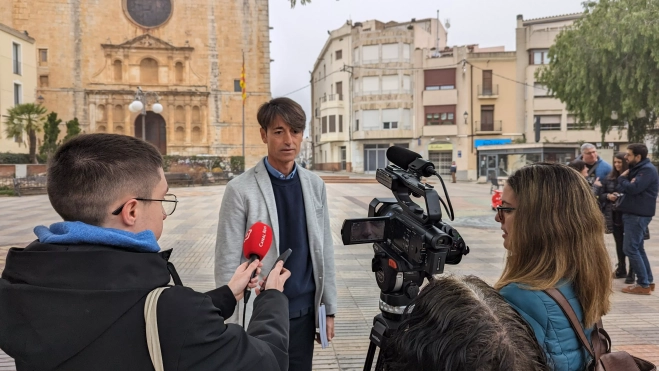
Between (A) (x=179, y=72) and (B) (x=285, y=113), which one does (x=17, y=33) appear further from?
(B) (x=285, y=113)

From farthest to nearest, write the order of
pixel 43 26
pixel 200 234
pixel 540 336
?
pixel 43 26
pixel 200 234
pixel 540 336

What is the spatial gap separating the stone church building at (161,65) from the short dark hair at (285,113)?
39.3 meters

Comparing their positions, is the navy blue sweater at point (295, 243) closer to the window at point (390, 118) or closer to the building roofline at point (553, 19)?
the window at point (390, 118)

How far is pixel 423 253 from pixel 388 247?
0.87 ft

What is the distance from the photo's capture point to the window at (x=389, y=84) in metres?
41.8

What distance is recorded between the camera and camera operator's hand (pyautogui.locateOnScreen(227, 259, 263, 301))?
152cm

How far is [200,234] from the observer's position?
1030 cm

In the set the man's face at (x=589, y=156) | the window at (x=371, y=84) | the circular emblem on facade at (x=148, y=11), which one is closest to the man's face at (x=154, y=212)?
the man's face at (x=589, y=156)

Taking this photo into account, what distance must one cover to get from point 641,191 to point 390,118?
37255 mm

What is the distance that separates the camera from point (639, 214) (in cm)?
573

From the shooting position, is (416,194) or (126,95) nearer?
(416,194)

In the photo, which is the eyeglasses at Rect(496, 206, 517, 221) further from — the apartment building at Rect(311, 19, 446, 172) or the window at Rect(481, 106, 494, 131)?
the window at Rect(481, 106, 494, 131)

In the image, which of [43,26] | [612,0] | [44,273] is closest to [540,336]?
[44,273]

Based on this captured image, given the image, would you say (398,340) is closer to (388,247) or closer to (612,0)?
(388,247)
